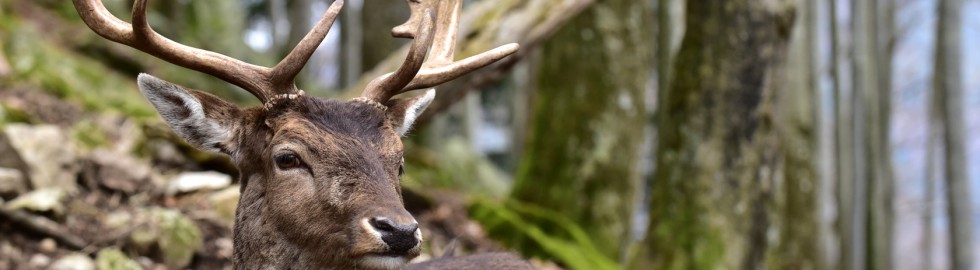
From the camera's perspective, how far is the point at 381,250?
4535 mm

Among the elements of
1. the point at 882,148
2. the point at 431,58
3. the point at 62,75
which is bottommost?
the point at 431,58

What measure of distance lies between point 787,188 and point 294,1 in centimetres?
1112

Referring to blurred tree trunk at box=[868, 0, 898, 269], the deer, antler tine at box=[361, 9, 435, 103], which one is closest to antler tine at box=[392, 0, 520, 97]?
antler tine at box=[361, 9, 435, 103]

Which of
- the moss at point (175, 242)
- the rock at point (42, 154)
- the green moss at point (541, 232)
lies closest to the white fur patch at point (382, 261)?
the moss at point (175, 242)

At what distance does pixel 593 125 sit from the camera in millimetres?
11758

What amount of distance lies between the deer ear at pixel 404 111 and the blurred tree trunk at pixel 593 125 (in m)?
6.03

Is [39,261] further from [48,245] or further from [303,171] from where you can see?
[303,171]

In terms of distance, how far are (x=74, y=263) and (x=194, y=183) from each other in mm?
1824

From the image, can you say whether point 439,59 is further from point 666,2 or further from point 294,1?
point 294,1

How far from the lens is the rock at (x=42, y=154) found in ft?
25.7

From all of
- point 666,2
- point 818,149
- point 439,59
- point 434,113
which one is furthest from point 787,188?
point 439,59

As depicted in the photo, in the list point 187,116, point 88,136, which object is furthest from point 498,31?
point 187,116

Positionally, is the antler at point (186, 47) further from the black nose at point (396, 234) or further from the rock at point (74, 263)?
the rock at point (74, 263)

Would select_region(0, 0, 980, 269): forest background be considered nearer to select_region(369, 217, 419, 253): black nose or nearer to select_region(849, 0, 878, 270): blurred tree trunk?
select_region(849, 0, 878, 270): blurred tree trunk
